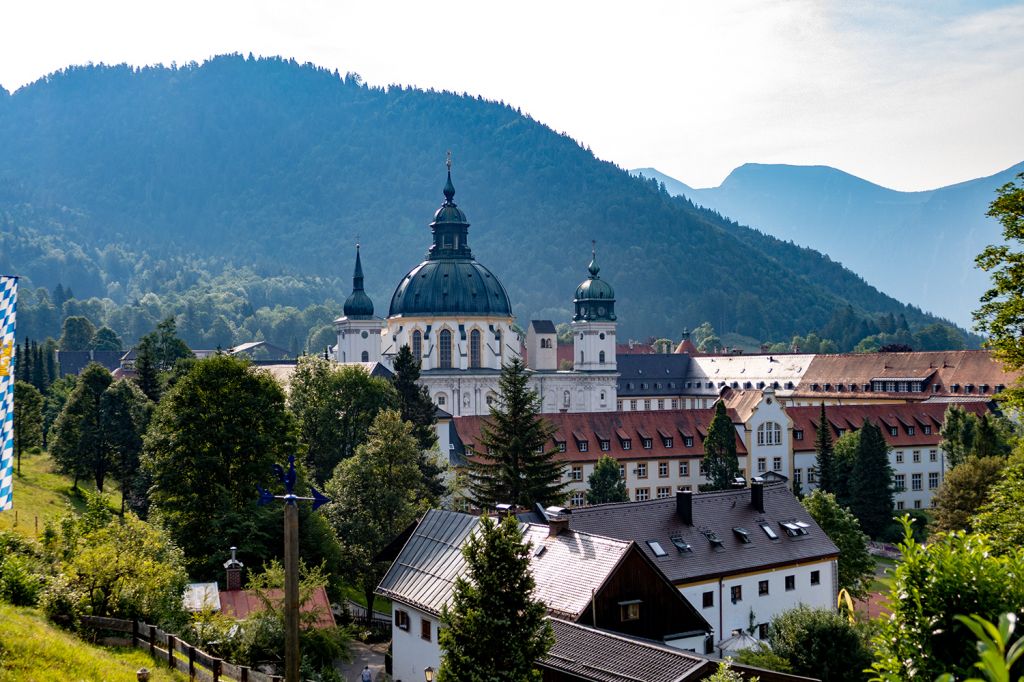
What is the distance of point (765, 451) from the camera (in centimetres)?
7256

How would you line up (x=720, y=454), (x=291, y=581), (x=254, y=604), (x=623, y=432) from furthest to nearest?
(x=623, y=432)
(x=720, y=454)
(x=254, y=604)
(x=291, y=581)

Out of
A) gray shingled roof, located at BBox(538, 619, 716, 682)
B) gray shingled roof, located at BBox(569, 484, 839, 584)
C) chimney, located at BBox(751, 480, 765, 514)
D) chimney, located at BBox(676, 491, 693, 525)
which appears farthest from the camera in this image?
chimney, located at BBox(751, 480, 765, 514)

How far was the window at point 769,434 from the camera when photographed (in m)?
72.5

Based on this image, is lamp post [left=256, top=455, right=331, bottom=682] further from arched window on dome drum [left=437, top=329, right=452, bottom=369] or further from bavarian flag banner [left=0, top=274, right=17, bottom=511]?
arched window on dome drum [left=437, top=329, right=452, bottom=369]

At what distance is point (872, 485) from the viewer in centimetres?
6506

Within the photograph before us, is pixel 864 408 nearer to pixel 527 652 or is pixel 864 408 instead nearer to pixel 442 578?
pixel 442 578

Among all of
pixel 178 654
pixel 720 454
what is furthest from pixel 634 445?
pixel 178 654

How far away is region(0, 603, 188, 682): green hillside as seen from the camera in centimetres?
1538

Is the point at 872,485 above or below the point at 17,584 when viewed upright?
below

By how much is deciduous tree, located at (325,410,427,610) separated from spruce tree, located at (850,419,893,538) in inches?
1252

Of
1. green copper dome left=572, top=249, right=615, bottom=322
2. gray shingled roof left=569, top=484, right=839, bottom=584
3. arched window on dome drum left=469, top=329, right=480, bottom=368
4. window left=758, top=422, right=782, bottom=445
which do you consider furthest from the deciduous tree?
green copper dome left=572, top=249, right=615, bottom=322

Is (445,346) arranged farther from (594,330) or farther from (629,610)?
(629,610)

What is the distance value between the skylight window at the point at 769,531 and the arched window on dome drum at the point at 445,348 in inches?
2587

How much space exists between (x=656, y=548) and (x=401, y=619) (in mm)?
8731
